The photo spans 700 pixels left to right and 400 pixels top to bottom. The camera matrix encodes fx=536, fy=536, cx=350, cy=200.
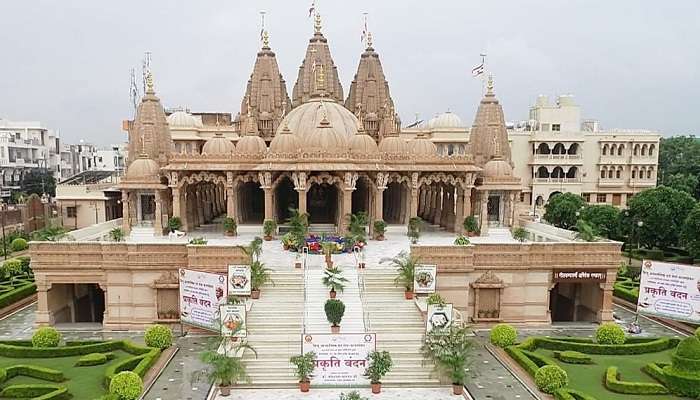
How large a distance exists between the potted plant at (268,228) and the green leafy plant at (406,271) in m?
9.46

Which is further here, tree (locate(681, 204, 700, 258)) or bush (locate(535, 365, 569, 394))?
tree (locate(681, 204, 700, 258))

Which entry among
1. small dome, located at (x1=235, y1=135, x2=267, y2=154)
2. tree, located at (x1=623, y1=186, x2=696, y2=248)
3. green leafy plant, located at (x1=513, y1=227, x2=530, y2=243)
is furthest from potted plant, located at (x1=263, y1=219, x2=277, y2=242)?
tree, located at (x1=623, y1=186, x2=696, y2=248)

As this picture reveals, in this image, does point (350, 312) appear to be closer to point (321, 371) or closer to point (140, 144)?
point (321, 371)

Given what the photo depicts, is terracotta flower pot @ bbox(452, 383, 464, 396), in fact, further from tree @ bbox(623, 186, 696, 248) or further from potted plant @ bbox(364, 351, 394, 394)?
tree @ bbox(623, 186, 696, 248)

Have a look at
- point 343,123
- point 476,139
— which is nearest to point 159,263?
point 343,123

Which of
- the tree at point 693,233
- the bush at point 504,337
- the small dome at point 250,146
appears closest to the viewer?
the bush at point 504,337

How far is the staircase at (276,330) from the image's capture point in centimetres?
1847

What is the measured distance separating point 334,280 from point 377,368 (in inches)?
242

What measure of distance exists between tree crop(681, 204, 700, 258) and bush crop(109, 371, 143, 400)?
108 ft

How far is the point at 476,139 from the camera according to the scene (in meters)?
39.6

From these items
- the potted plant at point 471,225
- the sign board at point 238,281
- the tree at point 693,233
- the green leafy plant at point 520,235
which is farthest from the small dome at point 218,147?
the tree at point 693,233

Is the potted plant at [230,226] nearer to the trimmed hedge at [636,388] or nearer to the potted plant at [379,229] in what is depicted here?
the potted plant at [379,229]

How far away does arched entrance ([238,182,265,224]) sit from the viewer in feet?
122

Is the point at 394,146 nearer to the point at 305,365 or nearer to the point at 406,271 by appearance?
the point at 406,271
